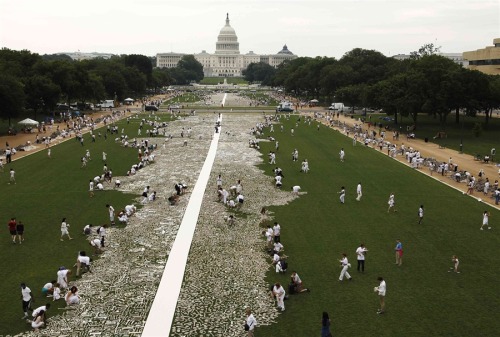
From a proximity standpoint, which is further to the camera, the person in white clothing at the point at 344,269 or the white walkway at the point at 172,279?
the person in white clothing at the point at 344,269

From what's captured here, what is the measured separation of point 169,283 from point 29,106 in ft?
221

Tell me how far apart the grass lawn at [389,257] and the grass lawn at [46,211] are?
9696 mm

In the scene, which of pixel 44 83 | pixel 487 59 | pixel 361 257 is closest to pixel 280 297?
pixel 361 257

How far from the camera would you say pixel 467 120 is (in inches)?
3364

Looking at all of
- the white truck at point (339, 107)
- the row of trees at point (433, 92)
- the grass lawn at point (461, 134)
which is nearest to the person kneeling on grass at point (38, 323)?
the grass lawn at point (461, 134)

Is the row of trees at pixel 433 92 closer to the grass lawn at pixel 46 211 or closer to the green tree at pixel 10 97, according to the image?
the grass lawn at pixel 46 211

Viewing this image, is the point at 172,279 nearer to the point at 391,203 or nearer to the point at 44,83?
the point at 391,203

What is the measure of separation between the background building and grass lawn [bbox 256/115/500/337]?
239ft

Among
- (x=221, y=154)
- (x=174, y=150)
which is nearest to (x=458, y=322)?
(x=221, y=154)

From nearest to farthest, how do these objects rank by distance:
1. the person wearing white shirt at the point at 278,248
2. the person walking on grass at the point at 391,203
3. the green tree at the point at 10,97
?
the person wearing white shirt at the point at 278,248 < the person walking on grass at the point at 391,203 < the green tree at the point at 10,97

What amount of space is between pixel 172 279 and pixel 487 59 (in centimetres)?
10278

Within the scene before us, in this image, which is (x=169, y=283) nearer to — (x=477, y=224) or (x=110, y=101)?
(x=477, y=224)

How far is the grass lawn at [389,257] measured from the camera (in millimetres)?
17906

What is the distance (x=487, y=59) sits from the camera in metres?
105
